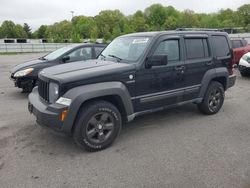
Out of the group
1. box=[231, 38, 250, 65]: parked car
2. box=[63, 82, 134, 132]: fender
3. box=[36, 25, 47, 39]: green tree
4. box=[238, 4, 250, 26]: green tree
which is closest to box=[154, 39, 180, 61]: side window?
box=[63, 82, 134, 132]: fender

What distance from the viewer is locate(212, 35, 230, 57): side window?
555 centimetres

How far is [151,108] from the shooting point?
4594 mm

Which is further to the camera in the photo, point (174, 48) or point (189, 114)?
point (189, 114)

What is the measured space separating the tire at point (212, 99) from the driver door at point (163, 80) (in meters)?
0.79

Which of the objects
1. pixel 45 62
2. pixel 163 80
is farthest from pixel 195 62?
pixel 45 62

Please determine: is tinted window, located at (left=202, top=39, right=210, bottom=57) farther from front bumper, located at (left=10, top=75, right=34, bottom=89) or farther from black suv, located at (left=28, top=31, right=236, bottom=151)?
front bumper, located at (left=10, top=75, right=34, bottom=89)

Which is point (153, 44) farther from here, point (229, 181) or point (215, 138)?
point (229, 181)

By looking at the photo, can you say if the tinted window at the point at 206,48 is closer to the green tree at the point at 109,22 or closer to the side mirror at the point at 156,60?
the side mirror at the point at 156,60

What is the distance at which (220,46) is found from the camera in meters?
5.67

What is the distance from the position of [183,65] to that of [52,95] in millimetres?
2473

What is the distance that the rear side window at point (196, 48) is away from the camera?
199 inches

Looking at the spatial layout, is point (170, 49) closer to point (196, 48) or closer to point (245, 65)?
point (196, 48)

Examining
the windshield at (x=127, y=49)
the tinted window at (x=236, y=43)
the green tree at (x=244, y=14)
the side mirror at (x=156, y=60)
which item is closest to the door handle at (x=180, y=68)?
the side mirror at (x=156, y=60)

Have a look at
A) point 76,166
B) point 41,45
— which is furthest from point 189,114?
point 41,45
